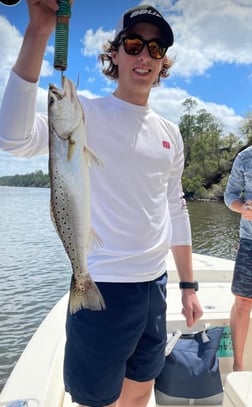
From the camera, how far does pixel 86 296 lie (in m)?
1.33

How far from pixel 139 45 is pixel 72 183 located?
0.64 m

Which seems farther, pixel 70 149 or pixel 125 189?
pixel 125 189

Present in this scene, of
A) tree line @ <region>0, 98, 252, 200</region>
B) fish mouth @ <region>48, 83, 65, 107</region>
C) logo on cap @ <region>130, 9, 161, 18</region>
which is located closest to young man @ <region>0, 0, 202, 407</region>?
logo on cap @ <region>130, 9, 161, 18</region>

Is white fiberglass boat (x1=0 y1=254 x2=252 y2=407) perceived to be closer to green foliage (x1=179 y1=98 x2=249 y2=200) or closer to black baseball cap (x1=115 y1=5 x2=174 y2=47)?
black baseball cap (x1=115 y1=5 x2=174 y2=47)

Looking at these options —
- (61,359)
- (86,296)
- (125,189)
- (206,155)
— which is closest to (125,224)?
(125,189)

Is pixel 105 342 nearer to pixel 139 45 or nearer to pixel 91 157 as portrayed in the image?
pixel 91 157

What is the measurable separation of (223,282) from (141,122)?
264 centimetres

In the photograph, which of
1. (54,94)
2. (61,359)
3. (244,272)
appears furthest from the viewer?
(244,272)

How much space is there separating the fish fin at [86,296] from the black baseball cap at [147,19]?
3.04 feet

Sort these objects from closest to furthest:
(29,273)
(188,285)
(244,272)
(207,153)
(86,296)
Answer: (86,296)
(188,285)
(244,272)
(29,273)
(207,153)

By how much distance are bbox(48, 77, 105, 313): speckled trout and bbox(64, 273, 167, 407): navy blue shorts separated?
0.14m

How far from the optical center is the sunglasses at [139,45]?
151 centimetres

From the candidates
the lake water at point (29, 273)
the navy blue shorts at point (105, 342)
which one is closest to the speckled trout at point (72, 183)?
the navy blue shorts at point (105, 342)

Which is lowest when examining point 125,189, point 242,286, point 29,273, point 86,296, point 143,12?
point 29,273
